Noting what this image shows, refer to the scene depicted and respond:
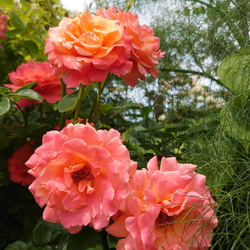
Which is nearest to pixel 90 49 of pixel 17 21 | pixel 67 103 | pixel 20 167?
pixel 67 103

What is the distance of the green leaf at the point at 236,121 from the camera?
46 cm

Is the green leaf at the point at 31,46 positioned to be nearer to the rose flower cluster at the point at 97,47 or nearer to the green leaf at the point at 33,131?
the green leaf at the point at 33,131

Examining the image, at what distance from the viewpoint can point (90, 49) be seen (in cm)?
40

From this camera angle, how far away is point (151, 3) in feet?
2.72

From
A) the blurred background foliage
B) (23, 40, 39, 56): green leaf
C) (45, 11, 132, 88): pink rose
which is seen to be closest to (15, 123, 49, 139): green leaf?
the blurred background foliage

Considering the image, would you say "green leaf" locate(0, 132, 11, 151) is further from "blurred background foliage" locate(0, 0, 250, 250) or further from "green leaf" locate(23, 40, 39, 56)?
"green leaf" locate(23, 40, 39, 56)

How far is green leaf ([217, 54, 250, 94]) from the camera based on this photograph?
0.48 metres

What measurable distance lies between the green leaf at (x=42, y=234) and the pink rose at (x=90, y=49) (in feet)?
0.72

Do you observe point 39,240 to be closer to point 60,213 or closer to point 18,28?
point 60,213

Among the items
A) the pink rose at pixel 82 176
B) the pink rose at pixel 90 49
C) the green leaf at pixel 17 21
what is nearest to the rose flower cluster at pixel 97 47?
the pink rose at pixel 90 49

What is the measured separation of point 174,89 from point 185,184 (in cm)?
42

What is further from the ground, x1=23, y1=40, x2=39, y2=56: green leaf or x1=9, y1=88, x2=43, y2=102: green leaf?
x1=9, y1=88, x2=43, y2=102: green leaf

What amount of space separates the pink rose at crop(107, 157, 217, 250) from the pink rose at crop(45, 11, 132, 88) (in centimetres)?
14

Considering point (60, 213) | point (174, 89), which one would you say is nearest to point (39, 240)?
point (60, 213)
